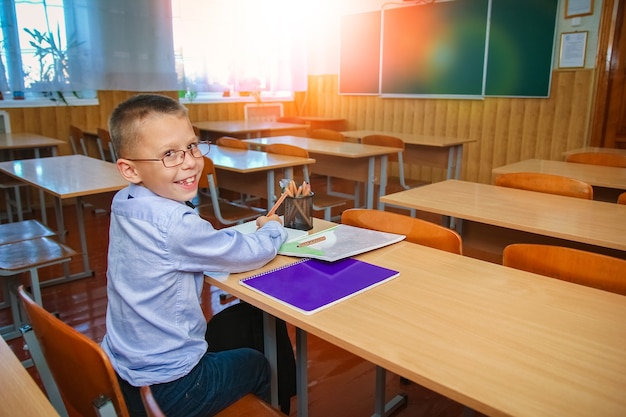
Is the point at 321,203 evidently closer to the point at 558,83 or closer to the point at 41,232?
the point at 41,232

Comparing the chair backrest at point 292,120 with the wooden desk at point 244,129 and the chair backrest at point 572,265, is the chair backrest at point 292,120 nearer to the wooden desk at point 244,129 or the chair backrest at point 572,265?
the wooden desk at point 244,129

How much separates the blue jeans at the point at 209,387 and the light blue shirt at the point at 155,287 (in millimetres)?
25

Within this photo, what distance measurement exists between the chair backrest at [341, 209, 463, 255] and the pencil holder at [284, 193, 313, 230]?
0.70 ft

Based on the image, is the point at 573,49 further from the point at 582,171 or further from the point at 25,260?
the point at 25,260

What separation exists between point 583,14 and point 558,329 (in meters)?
4.62

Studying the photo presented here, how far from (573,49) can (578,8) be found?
0.37 meters

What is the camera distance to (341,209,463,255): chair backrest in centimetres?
152

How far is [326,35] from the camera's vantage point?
274 inches

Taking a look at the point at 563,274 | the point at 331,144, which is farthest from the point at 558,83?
the point at 563,274

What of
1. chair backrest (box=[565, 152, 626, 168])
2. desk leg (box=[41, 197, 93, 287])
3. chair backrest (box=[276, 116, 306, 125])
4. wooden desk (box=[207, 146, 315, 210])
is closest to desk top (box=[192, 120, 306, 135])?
chair backrest (box=[276, 116, 306, 125])

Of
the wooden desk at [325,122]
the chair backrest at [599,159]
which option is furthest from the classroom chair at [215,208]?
the wooden desk at [325,122]

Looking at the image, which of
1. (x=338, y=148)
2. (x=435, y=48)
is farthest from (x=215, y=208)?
(x=435, y=48)

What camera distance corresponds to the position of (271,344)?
4.66 feet

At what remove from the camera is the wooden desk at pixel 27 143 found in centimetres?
391
